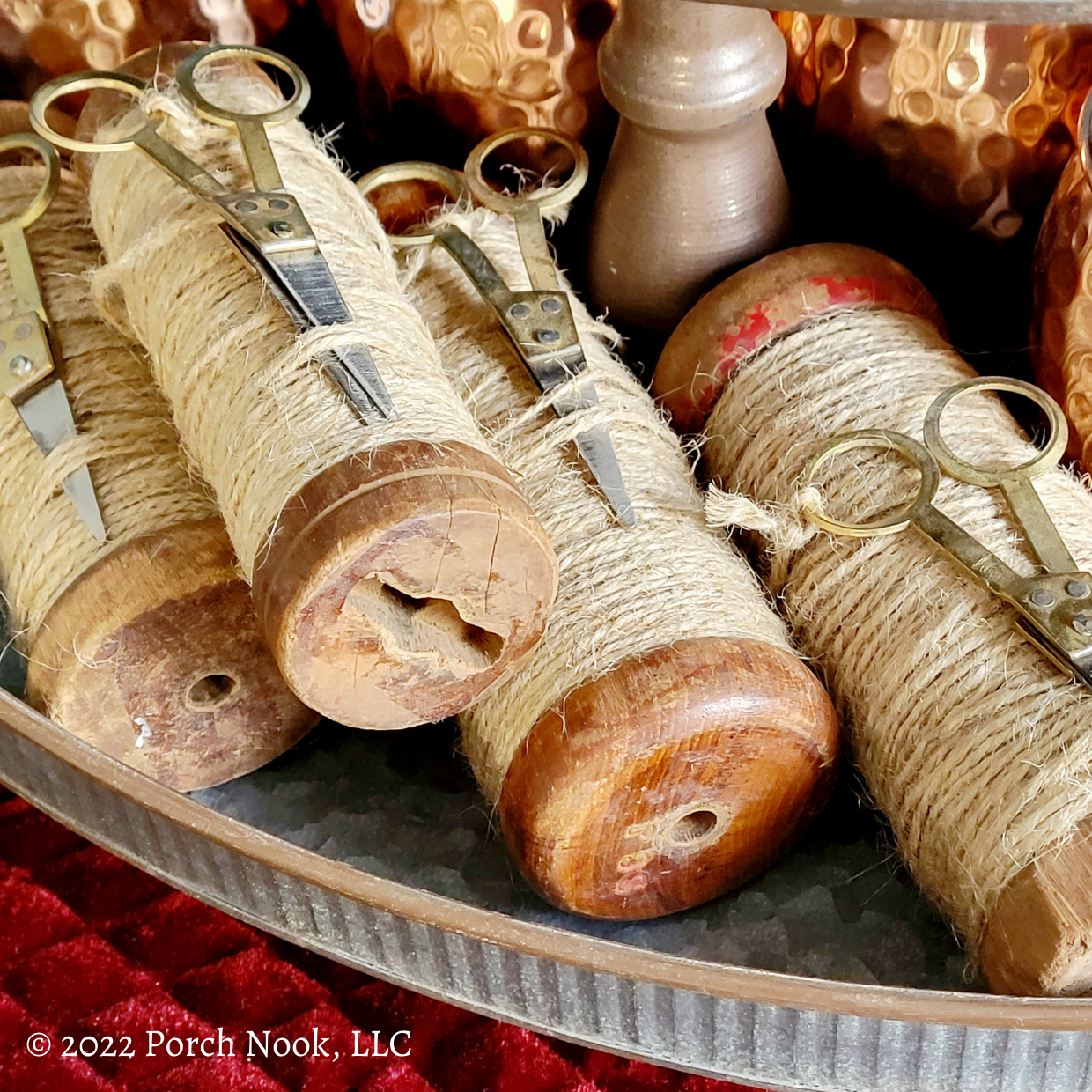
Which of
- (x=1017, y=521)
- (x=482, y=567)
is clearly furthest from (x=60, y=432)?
(x=1017, y=521)

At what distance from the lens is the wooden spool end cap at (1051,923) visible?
1.61 ft

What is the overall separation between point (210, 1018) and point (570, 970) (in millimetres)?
268

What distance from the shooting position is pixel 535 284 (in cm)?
68

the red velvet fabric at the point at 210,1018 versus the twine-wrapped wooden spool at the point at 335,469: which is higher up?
the twine-wrapped wooden spool at the point at 335,469

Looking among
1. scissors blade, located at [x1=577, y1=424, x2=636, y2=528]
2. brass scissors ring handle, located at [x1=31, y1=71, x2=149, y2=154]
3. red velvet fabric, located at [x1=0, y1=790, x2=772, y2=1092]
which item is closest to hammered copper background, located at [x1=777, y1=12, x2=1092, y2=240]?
scissors blade, located at [x1=577, y1=424, x2=636, y2=528]

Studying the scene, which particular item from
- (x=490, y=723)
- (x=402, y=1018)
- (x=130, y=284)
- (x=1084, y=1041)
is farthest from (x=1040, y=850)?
(x=130, y=284)

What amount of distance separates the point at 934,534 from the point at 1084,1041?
220 millimetres

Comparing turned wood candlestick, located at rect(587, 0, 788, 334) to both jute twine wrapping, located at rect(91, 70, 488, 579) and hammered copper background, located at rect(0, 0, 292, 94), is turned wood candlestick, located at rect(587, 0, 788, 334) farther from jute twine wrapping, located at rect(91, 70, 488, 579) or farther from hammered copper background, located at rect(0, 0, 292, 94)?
hammered copper background, located at rect(0, 0, 292, 94)

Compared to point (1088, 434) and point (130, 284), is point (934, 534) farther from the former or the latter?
point (130, 284)

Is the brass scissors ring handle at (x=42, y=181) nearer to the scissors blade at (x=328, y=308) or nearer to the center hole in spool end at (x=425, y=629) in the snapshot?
the scissors blade at (x=328, y=308)

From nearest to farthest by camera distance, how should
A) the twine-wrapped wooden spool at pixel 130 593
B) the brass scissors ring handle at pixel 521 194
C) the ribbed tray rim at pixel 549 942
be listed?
the ribbed tray rim at pixel 549 942 → the twine-wrapped wooden spool at pixel 130 593 → the brass scissors ring handle at pixel 521 194

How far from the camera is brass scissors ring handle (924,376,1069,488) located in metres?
0.60

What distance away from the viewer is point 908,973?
59 cm
